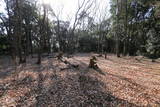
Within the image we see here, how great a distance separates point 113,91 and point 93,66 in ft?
14.7

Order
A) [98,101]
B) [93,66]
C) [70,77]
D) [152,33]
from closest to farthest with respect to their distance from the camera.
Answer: [98,101]
[70,77]
[93,66]
[152,33]

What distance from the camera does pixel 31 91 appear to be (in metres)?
5.71

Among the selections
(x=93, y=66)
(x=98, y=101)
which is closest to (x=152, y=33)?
(x=93, y=66)

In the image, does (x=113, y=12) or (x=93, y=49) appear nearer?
(x=113, y=12)

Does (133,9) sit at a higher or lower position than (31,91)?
higher

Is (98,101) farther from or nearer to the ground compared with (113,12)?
nearer to the ground

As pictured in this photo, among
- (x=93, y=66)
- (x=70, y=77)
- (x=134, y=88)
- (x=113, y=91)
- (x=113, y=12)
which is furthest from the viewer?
(x=113, y=12)

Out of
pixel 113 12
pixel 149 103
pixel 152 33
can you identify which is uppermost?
pixel 113 12

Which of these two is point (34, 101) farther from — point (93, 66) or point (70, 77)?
point (93, 66)

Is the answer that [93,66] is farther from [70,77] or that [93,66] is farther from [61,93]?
[61,93]

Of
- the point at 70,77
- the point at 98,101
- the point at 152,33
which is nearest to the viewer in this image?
the point at 98,101

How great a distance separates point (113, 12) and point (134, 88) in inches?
815

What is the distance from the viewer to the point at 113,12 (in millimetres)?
25000

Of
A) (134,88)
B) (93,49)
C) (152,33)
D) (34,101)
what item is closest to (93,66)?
(134,88)
